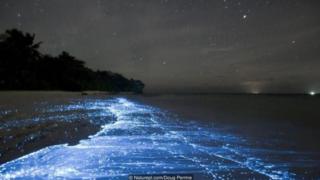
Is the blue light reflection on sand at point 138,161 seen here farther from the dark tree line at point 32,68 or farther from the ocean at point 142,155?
the dark tree line at point 32,68

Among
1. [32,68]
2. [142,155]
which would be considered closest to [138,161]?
[142,155]

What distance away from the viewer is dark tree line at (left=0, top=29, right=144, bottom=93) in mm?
40594

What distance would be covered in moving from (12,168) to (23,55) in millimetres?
41927

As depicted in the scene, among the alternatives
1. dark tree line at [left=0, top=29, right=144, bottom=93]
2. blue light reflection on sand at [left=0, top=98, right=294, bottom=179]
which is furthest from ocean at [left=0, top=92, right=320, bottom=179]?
dark tree line at [left=0, top=29, right=144, bottom=93]

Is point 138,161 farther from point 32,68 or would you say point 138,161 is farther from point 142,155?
point 32,68

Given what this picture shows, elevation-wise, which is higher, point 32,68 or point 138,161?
point 32,68

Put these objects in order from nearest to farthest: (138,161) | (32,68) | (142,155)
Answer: (138,161), (142,155), (32,68)

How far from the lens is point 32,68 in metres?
47.0

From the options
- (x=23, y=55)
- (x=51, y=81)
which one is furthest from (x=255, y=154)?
(x=51, y=81)

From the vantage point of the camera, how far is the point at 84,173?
5.42 metres

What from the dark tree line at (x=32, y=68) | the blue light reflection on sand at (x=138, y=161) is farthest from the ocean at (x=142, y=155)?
the dark tree line at (x=32, y=68)

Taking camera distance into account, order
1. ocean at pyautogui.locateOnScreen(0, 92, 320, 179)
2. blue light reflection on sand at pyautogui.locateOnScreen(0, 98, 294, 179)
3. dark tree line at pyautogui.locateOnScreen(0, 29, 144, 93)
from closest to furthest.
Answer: blue light reflection on sand at pyautogui.locateOnScreen(0, 98, 294, 179) → ocean at pyautogui.locateOnScreen(0, 92, 320, 179) → dark tree line at pyautogui.locateOnScreen(0, 29, 144, 93)

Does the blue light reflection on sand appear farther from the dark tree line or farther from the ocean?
the dark tree line

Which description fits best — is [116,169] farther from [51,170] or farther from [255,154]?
[255,154]
